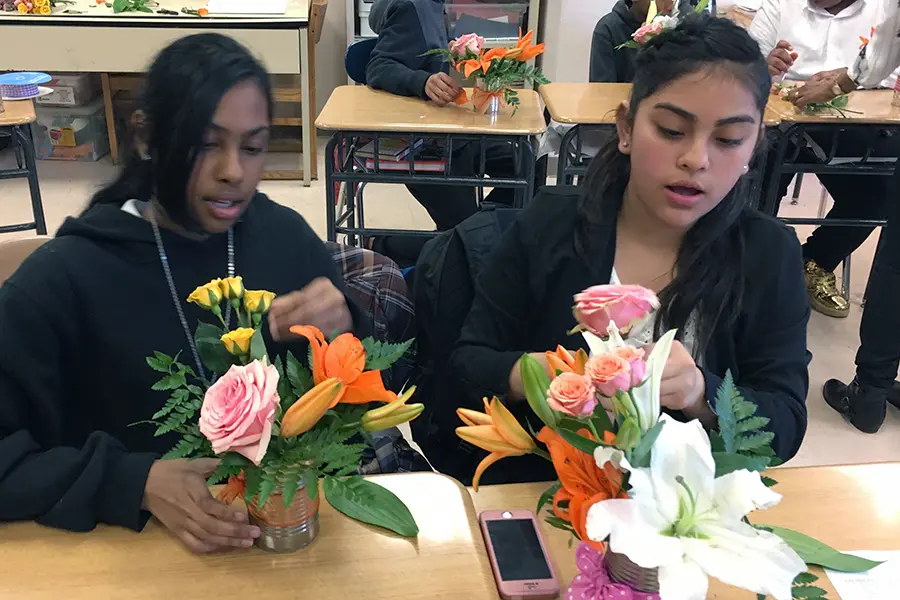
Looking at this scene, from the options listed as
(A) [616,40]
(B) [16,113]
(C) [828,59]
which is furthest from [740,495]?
(C) [828,59]

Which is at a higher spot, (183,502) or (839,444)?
(183,502)

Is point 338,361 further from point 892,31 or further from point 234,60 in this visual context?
point 892,31

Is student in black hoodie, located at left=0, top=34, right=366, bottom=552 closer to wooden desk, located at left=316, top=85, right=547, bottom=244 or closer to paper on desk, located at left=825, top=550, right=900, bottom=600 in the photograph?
paper on desk, located at left=825, top=550, right=900, bottom=600

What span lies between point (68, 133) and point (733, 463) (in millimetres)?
4910

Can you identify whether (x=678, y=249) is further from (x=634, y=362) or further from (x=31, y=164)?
(x=31, y=164)

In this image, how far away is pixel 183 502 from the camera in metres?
0.84

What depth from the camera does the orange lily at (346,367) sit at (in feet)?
2.40

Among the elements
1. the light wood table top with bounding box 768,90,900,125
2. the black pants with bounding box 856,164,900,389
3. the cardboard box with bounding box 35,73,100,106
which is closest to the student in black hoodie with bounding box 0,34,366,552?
the black pants with bounding box 856,164,900,389

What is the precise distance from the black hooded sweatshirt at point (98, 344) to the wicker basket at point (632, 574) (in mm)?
513

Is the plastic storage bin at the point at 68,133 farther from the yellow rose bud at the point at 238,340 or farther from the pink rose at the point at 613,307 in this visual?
the pink rose at the point at 613,307

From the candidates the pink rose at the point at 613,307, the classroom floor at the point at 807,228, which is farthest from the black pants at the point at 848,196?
the pink rose at the point at 613,307

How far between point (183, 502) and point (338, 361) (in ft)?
0.87

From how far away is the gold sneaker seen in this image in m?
3.21

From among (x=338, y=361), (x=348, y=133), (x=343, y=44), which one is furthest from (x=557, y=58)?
(x=338, y=361)
